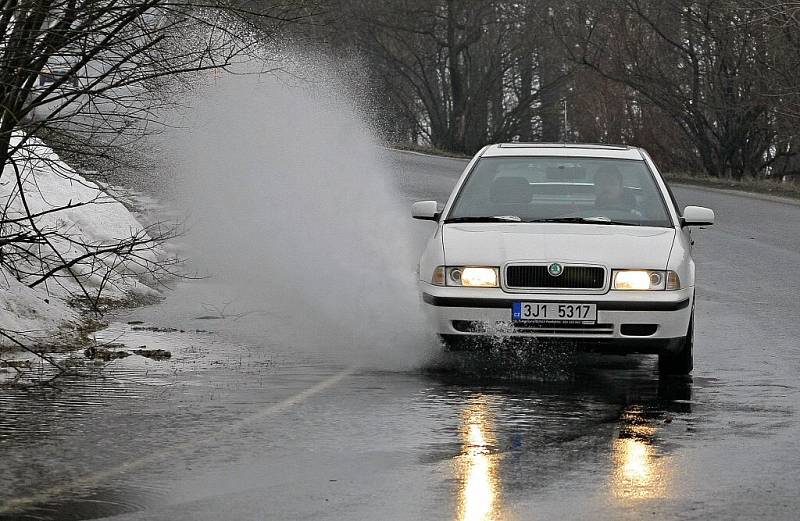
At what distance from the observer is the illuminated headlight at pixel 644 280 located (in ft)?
30.9

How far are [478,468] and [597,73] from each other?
3801 centimetres

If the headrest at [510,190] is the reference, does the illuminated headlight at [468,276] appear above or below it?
below

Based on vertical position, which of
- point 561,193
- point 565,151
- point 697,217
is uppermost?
point 565,151

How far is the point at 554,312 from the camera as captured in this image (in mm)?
9289

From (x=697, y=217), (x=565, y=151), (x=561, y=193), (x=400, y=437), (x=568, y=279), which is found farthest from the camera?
(x=565, y=151)

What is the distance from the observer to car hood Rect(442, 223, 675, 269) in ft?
31.1

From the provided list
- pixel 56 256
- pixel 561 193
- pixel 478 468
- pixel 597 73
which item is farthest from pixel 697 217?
pixel 597 73

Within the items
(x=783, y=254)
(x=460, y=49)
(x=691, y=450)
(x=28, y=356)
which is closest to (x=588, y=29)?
(x=460, y=49)

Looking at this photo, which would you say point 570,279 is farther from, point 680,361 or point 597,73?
point 597,73

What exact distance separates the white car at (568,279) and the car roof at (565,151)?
0.93 meters

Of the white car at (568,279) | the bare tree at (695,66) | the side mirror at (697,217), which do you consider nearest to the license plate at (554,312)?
the white car at (568,279)

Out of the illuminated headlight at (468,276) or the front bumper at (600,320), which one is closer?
the front bumper at (600,320)

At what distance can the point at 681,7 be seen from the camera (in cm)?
3400

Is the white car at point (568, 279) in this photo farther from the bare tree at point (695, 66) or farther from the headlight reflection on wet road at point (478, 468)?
the bare tree at point (695, 66)
